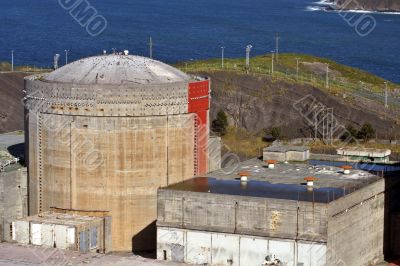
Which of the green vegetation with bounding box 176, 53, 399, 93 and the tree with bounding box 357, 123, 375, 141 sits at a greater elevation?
the green vegetation with bounding box 176, 53, 399, 93

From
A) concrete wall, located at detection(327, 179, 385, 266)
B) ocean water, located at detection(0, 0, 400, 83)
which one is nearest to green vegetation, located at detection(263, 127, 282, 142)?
concrete wall, located at detection(327, 179, 385, 266)

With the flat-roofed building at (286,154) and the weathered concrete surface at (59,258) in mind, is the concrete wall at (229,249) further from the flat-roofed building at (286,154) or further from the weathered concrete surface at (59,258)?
the flat-roofed building at (286,154)

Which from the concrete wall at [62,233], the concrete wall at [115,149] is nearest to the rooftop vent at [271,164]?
the concrete wall at [115,149]

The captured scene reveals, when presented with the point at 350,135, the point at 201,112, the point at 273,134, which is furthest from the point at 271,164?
the point at 273,134

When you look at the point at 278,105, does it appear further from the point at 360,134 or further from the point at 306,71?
the point at 306,71

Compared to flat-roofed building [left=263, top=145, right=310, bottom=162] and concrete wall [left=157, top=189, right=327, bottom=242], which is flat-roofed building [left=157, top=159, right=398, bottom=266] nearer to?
concrete wall [left=157, top=189, right=327, bottom=242]

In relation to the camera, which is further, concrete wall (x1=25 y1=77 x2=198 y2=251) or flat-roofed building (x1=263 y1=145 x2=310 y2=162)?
flat-roofed building (x1=263 y1=145 x2=310 y2=162)
